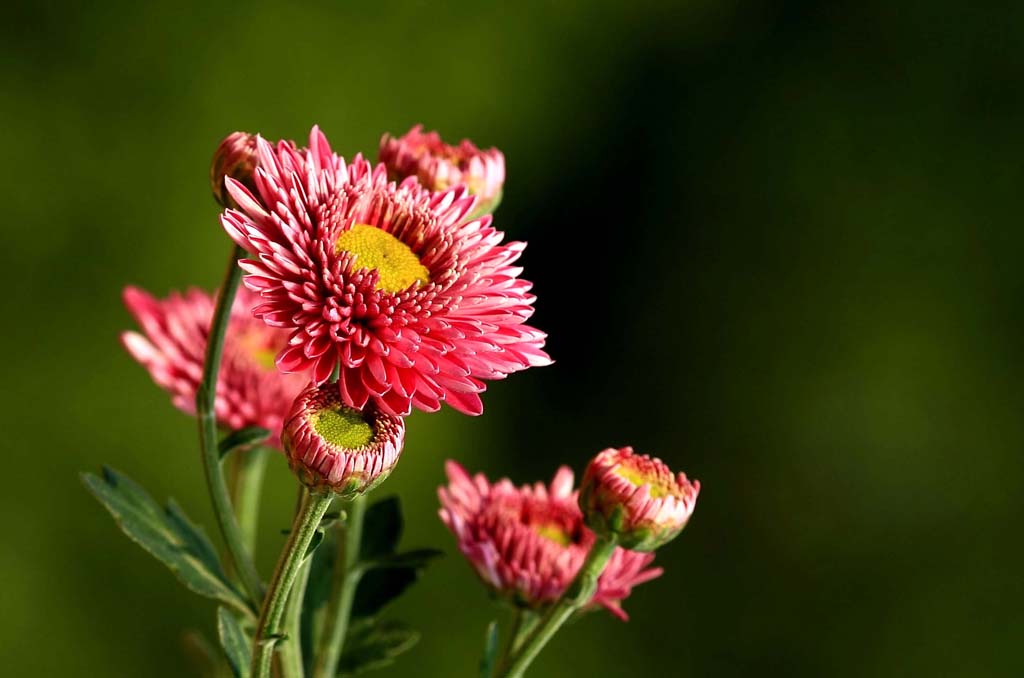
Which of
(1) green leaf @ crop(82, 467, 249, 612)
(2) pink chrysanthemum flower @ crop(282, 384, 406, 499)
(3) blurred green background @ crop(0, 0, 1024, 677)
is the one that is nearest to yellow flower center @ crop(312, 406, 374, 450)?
(2) pink chrysanthemum flower @ crop(282, 384, 406, 499)

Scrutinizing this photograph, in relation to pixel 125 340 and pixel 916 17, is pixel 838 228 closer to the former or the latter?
pixel 916 17

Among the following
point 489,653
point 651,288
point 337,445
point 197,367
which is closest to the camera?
point 337,445

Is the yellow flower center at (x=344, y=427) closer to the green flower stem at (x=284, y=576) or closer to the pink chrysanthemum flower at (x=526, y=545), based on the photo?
the green flower stem at (x=284, y=576)

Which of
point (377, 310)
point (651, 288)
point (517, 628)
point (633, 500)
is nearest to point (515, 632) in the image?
point (517, 628)

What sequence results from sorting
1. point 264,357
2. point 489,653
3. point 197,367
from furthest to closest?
point 264,357, point 197,367, point 489,653

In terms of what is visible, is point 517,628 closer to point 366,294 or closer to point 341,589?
point 341,589
